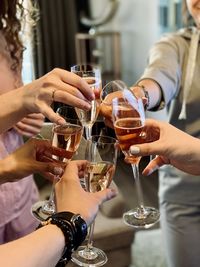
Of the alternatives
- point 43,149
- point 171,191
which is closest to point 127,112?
point 43,149

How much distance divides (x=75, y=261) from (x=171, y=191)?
51 cm

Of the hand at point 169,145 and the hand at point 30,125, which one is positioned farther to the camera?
the hand at point 30,125

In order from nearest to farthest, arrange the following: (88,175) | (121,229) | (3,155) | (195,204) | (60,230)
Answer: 1. (60,230)
2. (88,175)
3. (3,155)
4. (195,204)
5. (121,229)

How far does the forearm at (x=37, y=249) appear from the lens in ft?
2.38

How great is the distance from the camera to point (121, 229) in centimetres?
151

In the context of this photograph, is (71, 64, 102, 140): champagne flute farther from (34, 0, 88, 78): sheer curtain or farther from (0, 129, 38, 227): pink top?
(34, 0, 88, 78): sheer curtain

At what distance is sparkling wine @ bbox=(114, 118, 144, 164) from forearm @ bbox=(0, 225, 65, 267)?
246 millimetres

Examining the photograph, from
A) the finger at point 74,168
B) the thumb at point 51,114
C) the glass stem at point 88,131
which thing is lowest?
the finger at point 74,168

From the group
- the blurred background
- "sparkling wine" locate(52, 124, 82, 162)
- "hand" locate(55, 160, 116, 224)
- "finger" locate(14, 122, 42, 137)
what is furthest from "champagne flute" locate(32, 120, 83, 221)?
the blurred background

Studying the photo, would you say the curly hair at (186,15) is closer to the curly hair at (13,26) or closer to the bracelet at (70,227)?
the curly hair at (13,26)

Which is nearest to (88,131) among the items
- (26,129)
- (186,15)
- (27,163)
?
(27,163)

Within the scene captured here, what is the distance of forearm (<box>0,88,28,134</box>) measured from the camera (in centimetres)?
101

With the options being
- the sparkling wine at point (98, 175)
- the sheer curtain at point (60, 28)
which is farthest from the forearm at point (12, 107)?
the sheer curtain at point (60, 28)

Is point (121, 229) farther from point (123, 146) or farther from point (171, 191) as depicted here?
point (123, 146)
